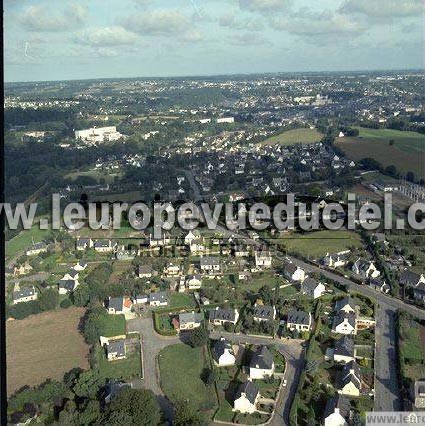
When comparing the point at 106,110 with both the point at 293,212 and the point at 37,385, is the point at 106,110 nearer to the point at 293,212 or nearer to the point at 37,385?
the point at 293,212

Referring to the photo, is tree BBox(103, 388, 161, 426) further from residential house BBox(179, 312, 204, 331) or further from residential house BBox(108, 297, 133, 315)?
residential house BBox(108, 297, 133, 315)

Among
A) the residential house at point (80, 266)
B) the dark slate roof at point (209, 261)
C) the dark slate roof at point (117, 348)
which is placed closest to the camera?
the dark slate roof at point (117, 348)

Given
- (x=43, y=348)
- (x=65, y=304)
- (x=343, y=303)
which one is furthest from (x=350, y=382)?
(x=65, y=304)

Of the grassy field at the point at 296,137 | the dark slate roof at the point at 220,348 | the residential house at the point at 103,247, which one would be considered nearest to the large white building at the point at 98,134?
the grassy field at the point at 296,137

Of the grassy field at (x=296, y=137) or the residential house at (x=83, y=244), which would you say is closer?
the residential house at (x=83, y=244)

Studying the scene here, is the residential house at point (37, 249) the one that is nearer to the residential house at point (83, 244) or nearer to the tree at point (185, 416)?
the residential house at point (83, 244)

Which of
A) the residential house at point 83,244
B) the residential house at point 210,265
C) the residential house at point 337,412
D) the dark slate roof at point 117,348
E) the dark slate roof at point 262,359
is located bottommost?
the residential house at point 337,412

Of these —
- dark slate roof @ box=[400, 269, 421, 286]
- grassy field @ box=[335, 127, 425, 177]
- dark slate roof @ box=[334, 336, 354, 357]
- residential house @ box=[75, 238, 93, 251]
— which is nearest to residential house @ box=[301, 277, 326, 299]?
dark slate roof @ box=[400, 269, 421, 286]

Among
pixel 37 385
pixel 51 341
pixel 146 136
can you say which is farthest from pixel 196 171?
pixel 37 385
